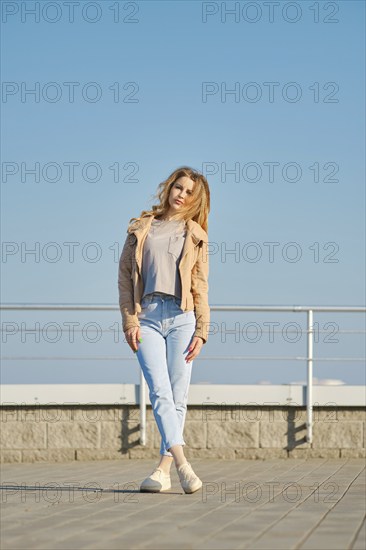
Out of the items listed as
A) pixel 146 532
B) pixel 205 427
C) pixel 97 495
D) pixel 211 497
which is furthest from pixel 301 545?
pixel 205 427

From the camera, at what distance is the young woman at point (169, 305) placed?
599cm

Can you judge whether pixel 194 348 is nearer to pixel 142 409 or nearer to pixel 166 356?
pixel 166 356

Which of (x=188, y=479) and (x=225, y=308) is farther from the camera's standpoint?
(x=225, y=308)

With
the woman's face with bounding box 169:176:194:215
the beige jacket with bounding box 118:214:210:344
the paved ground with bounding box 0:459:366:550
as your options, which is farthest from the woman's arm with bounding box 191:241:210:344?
the paved ground with bounding box 0:459:366:550

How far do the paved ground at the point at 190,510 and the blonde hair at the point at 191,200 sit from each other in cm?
159

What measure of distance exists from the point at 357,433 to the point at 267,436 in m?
0.76

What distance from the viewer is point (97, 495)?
5.98 m

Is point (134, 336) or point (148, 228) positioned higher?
point (148, 228)

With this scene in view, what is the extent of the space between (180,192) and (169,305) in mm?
656

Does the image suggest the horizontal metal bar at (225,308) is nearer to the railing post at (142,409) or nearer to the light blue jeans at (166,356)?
the railing post at (142,409)

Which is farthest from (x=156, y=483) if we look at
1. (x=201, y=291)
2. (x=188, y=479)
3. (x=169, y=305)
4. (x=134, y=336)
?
(x=201, y=291)

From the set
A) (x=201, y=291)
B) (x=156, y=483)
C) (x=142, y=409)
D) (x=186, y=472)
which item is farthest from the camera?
(x=142, y=409)

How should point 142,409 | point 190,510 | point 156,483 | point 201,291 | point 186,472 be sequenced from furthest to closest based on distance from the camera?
point 142,409
point 201,291
point 156,483
point 186,472
point 190,510

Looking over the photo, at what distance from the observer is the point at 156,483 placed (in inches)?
238
